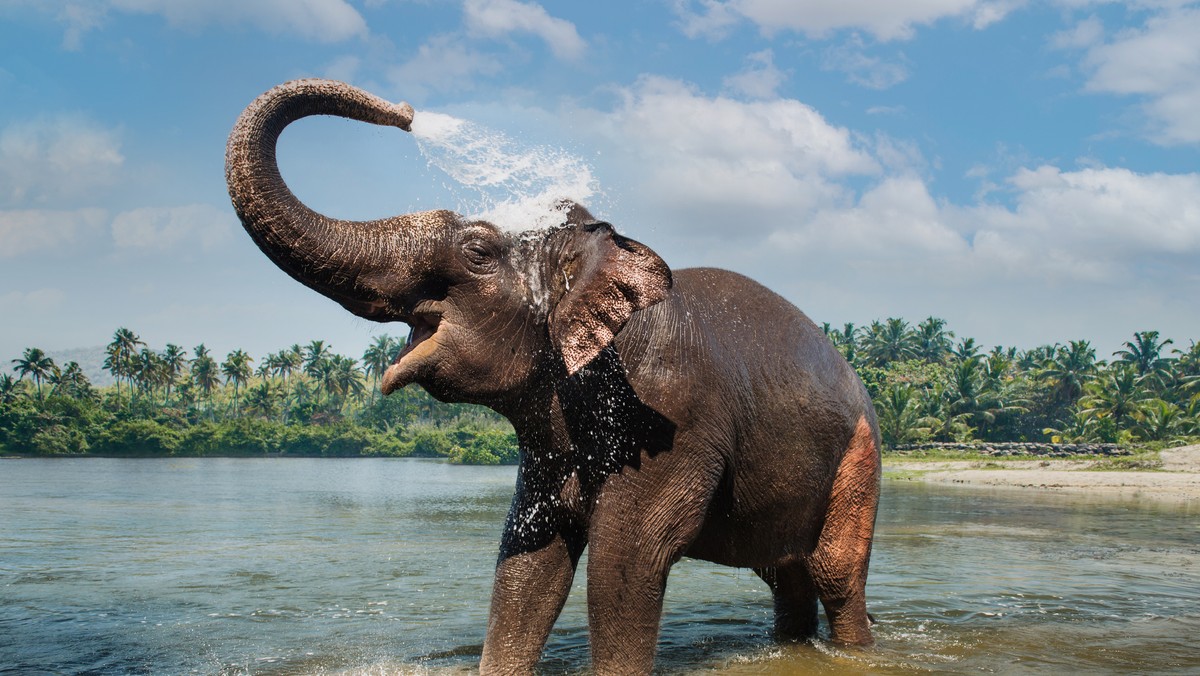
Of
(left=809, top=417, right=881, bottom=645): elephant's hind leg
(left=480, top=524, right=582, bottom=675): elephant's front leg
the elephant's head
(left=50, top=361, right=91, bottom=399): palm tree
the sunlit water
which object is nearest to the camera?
the elephant's head

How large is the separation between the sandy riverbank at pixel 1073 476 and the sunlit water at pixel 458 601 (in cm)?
1425

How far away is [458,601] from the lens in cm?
984

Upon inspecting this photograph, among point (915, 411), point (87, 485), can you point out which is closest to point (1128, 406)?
point (915, 411)

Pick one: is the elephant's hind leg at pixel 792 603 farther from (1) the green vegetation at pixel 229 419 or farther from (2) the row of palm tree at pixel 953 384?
(1) the green vegetation at pixel 229 419

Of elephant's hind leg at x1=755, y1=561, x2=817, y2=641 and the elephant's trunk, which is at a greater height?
the elephant's trunk

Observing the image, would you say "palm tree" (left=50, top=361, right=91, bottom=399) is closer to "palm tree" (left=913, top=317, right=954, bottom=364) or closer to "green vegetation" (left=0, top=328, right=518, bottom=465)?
"green vegetation" (left=0, top=328, right=518, bottom=465)

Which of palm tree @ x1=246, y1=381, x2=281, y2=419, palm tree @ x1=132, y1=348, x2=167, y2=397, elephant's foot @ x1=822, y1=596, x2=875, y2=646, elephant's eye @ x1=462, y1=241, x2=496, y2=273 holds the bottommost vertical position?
elephant's foot @ x1=822, y1=596, x2=875, y2=646

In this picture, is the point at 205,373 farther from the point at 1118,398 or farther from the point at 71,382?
the point at 1118,398

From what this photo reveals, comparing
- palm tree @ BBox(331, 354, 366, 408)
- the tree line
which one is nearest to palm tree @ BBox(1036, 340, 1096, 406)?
the tree line

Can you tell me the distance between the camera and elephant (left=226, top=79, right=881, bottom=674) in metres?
4.26

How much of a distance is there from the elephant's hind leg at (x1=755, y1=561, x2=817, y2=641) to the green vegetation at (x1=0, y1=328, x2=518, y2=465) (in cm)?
6582

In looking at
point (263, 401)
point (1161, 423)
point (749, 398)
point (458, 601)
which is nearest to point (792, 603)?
point (749, 398)

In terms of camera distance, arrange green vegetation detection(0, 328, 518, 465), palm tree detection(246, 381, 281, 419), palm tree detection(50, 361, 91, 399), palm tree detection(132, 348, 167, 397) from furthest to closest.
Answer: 1. palm tree detection(246, 381, 281, 419)
2. palm tree detection(132, 348, 167, 397)
3. palm tree detection(50, 361, 91, 399)
4. green vegetation detection(0, 328, 518, 465)

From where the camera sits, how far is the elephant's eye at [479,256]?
4457 mm
